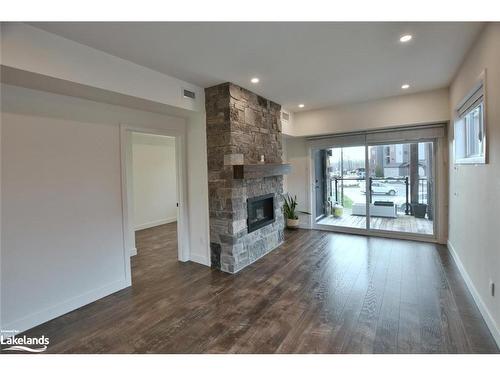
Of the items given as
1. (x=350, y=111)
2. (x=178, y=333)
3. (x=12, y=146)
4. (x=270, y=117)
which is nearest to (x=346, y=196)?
(x=350, y=111)

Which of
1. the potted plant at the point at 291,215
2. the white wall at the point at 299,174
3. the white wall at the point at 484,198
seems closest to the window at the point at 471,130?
the white wall at the point at 484,198

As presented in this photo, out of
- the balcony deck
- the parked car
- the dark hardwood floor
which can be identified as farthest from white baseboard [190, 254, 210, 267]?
the parked car

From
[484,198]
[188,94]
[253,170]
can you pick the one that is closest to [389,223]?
[484,198]

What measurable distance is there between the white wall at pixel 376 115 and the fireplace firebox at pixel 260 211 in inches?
69.2

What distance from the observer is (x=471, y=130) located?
321cm

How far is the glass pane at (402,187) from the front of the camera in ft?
16.1

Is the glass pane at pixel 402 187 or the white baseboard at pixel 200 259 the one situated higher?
the glass pane at pixel 402 187

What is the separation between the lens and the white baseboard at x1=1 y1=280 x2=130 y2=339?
7.71 ft

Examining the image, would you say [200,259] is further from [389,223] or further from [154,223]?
[389,223]

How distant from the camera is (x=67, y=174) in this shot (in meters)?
2.72

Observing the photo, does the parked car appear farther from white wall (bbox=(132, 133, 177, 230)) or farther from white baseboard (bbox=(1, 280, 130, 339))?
white wall (bbox=(132, 133, 177, 230))

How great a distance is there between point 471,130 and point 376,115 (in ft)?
5.76

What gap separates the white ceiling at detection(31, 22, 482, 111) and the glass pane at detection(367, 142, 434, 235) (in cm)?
152

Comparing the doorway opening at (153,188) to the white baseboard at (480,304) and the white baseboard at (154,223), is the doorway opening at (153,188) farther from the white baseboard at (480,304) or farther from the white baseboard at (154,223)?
the white baseboard at (480,304)
